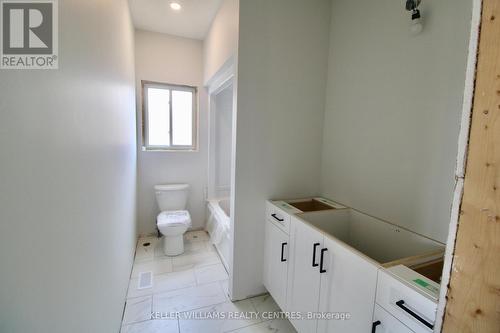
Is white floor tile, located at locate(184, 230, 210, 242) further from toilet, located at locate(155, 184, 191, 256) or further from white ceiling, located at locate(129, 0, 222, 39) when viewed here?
white ceiling, located at locate(129, 0, 222, 39)

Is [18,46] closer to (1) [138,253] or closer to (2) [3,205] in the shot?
(2) [3,205]

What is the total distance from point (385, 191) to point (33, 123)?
1908 millimetres

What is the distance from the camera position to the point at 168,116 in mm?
3234

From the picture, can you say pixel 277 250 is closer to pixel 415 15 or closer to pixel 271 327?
pixel 271 327

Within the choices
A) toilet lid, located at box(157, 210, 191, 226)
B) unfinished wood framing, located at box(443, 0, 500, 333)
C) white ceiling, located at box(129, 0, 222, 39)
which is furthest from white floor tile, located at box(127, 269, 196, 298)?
white ceiling, located at box(129, 0, 222, 39)

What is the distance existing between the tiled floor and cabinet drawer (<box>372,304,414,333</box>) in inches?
37.6

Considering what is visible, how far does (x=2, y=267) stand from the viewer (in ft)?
1.75

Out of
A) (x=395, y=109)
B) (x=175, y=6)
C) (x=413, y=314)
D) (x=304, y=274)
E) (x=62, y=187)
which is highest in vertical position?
(x=175, y=6)

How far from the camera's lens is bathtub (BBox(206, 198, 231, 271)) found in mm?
2496

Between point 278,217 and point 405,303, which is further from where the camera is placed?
point 278,217

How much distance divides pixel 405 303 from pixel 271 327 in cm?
123

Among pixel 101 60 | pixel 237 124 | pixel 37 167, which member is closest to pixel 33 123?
pixel 37 167

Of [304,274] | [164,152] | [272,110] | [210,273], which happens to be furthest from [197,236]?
[272,110]

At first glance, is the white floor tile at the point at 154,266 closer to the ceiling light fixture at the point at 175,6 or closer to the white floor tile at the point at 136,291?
the white floor tile at the point at 136,291
